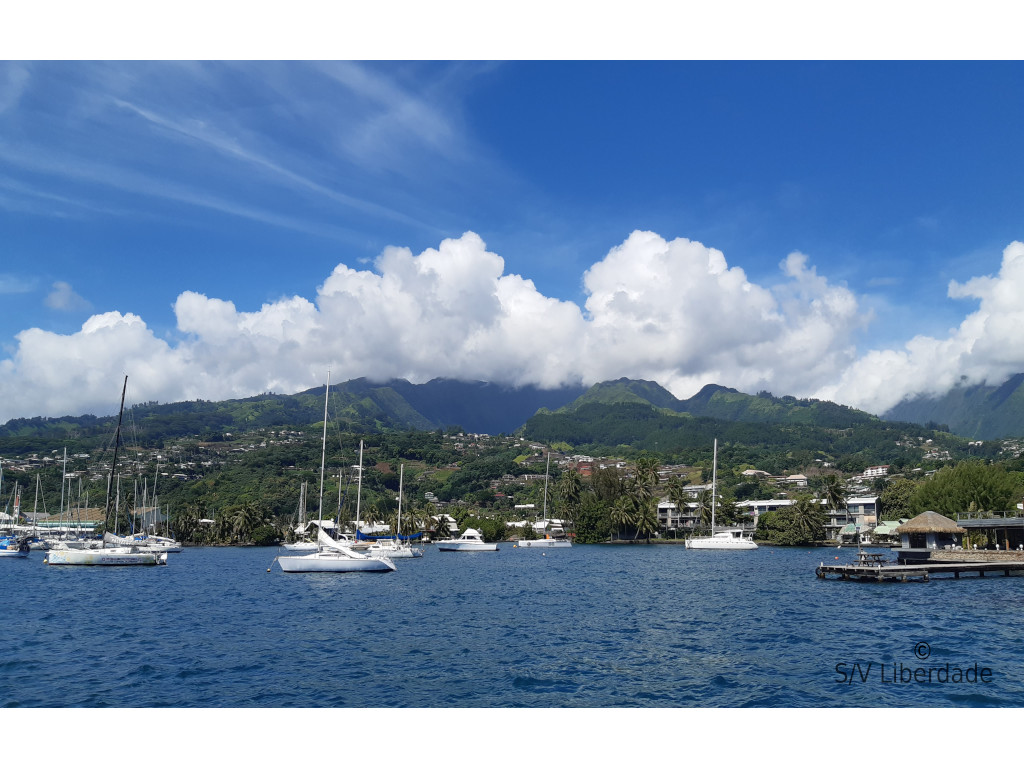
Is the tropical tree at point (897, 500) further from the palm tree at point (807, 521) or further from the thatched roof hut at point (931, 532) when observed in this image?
the thatched roof hut at point (931, 532)

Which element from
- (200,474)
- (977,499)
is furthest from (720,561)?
(200,474)

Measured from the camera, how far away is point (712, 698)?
18328mm

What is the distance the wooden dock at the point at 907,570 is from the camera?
161ft

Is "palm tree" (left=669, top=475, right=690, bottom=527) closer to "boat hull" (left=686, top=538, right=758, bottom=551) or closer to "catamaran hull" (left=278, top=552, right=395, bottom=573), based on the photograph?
"boat hull" (left=686, top=538, right=758, bottom=551)

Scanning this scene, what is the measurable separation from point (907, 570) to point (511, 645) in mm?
39034

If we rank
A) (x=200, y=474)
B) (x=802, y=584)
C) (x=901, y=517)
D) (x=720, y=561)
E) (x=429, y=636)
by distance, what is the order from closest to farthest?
1. (x=429, y=636)
2. (x=802, y=584)
3. (x=720, y=561)
4. (x=901, y=517)
5. (x=200, y=474)

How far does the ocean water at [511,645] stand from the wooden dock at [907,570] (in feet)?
6.05

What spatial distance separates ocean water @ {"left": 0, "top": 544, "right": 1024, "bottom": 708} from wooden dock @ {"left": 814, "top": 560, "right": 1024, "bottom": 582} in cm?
184

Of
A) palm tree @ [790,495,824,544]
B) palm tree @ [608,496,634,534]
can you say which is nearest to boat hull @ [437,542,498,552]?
palm tree @ [608,496,634,534]

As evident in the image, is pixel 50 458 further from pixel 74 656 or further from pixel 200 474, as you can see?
pixel 74 656

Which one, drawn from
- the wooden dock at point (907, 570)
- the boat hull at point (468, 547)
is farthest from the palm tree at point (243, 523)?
the wooden dock at point (907, 570)

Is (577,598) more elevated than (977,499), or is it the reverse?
(977,499)

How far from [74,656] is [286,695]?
10223mm

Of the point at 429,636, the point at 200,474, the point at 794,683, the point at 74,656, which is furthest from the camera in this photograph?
the point at 200,474
